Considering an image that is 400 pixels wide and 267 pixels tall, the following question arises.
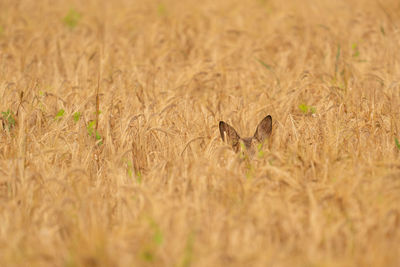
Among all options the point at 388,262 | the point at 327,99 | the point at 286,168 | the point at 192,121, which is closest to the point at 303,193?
the point at 286,168

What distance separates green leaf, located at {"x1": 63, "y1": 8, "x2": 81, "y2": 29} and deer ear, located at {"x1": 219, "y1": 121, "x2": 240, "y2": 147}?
449 cm

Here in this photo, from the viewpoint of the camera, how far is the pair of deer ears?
361cm

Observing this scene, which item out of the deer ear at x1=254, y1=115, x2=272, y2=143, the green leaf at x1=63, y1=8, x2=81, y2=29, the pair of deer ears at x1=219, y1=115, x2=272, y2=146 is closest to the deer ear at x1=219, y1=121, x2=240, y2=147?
the pair of deer ears at x1=219, y1=115, x2=272, y2=146

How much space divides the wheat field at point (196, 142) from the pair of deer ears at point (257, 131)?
0.09 metres

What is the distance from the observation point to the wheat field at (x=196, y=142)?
8.14 ft

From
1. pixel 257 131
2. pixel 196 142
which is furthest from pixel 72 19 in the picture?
pixel 257 131

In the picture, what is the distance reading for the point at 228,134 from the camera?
3.64 metres

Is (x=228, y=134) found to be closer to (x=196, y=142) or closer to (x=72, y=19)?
(x=196, y=142)

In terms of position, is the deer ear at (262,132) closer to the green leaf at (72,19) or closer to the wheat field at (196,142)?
the wheat field at (196,142)

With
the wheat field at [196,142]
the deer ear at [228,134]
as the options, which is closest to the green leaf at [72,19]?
the wheat field at [196,142]

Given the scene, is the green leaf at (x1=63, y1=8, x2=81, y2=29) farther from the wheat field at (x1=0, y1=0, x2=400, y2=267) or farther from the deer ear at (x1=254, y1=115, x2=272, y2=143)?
the deer ear at (x1=254, y1=115, x2=272, y2=143)

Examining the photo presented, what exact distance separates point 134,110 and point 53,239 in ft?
7.13

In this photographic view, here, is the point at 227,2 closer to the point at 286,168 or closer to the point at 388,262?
the point at 286,168

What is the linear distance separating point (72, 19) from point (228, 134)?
15.4 ft
